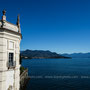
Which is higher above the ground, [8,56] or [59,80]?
[8,56]

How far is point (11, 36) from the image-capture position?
15.7 meters

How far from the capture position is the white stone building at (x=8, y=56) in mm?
14156

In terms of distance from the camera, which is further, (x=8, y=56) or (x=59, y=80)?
(x=59, y=80)

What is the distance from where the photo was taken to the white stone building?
14.2 metres

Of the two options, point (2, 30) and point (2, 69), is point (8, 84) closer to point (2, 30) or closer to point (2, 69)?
point (2, 69)

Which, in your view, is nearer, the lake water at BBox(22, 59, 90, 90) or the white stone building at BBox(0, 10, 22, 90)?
the white stone building at BBox(0, 10, 22, 90)

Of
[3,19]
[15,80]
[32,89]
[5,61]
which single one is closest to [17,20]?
[3,19]

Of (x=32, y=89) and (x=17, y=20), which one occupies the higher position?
(x=17, y=20)

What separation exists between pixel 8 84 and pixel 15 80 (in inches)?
60.8

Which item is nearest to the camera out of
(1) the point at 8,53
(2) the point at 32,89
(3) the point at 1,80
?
(3) the point at 1,80

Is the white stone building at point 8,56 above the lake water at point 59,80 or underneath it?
above

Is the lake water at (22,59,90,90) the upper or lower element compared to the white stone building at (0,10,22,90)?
lower

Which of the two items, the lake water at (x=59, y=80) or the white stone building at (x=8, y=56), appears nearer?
the white stone building at (x=8, y=56)

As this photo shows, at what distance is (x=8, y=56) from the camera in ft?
49.0
